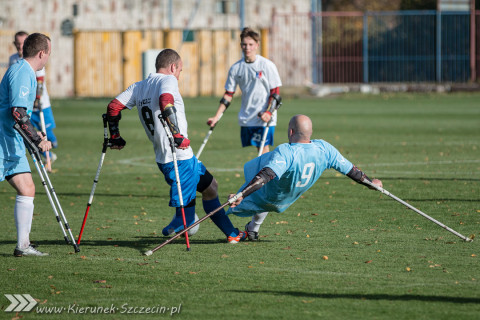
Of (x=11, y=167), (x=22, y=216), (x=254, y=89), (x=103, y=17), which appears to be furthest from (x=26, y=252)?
(x=103, y=17)

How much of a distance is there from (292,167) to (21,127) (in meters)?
2.65

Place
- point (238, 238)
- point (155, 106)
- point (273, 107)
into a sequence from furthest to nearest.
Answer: point (273, 107)
point (238, 238)
point (155, 106)

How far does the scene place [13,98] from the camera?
8.33 meters

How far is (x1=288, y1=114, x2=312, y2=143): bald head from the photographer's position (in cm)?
810

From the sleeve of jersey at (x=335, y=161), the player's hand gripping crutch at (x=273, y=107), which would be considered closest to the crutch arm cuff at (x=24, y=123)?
the sleeve of jersey at (x=335, y=161)

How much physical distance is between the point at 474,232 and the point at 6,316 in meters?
5.25

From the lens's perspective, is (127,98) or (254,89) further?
(254,89)

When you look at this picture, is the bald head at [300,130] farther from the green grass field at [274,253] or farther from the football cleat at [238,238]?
the football cleat at [238,238]

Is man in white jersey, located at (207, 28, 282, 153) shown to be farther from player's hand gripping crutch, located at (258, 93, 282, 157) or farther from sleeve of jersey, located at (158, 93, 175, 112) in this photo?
sleeve of jersey, located at (158, 93, 175, 112)

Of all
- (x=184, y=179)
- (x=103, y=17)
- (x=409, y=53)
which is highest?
(x=103, y=17)

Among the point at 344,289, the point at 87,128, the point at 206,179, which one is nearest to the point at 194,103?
the point at 87,128

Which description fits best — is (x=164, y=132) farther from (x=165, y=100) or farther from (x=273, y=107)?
(x=273, y=107)

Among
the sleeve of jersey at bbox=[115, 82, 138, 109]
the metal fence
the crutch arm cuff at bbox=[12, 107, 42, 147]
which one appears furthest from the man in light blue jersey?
the metal fence

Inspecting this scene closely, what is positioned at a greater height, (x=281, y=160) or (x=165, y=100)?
(x=165, y=100)
